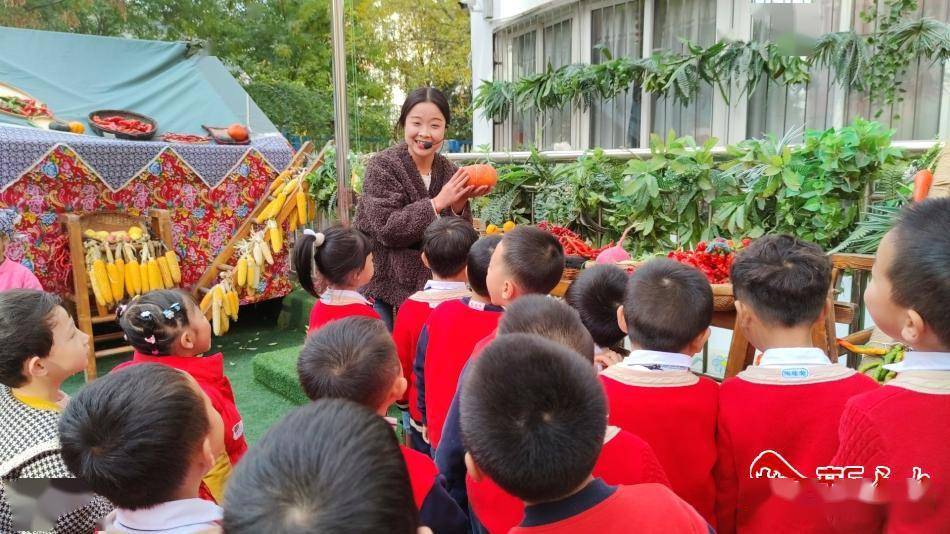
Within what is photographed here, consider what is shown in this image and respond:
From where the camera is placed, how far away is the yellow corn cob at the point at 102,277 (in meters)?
4.11

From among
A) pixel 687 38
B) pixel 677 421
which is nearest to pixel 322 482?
pixel 677 421

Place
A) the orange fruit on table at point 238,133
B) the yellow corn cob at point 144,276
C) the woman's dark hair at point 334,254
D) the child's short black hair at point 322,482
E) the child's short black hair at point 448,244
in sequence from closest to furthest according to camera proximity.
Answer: the child's short black hair at point 322,482 → the child's short black hair at point 448,244 → the woman's dark hair at point 334,254 → the yellow corn cob at point 144,276 → the orange fruit on table at point 238,133

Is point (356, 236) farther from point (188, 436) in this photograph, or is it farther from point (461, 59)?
point (461, 59)

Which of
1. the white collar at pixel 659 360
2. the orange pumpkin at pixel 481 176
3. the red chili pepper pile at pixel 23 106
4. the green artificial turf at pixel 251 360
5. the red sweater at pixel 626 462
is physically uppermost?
the red chili pepper pile at pixel 23 106

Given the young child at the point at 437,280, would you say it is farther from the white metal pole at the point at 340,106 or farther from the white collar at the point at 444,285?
the white metal pole at the point at 340,106

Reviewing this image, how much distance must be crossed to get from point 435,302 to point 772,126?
439cm

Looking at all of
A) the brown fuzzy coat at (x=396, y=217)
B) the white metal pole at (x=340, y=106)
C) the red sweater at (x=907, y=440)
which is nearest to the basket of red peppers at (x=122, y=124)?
the white metal pole at (x=340, y=106)

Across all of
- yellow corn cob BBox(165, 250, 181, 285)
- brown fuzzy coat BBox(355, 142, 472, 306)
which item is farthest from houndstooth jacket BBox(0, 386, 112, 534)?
yellow corn cob BBox(165, 250, 181, 285)

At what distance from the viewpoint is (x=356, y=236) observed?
2.44 meters

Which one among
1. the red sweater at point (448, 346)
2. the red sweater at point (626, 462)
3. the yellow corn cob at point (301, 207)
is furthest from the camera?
the yellow corn cob at point (301, 207)

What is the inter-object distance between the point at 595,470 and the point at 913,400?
1.91 ft

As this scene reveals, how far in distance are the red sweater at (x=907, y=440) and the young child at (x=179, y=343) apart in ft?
5.44

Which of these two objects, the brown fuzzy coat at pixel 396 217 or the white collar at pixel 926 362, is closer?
the white collar at pixel 926 362

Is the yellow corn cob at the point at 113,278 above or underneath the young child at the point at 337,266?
underneath
